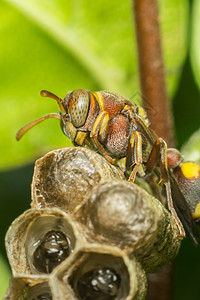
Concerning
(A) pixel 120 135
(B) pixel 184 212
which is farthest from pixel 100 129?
(B) pixel 184 212

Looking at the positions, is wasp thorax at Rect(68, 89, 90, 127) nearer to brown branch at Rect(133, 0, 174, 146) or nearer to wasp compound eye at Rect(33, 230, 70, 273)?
brown branch at Rect(133, 0, 174, 146)

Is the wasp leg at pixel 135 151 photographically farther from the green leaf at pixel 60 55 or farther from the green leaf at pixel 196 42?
the green leaf at pixel 60 55

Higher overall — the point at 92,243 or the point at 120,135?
the point at 120,135

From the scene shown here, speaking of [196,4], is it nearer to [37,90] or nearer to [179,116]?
[179,116]

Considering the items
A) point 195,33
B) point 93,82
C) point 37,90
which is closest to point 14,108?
point 37,90

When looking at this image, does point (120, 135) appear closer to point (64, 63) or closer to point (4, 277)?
point (4, 277)
